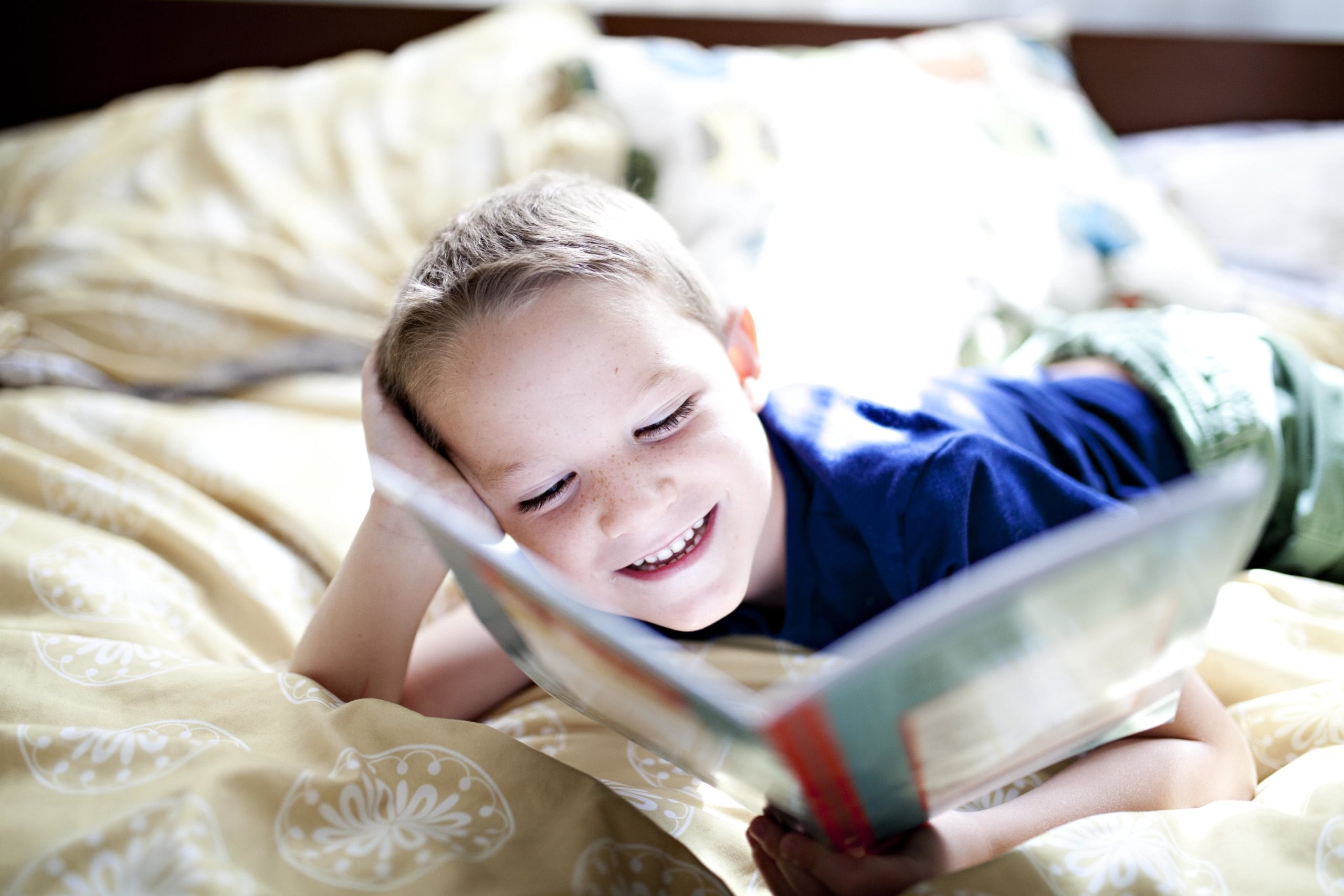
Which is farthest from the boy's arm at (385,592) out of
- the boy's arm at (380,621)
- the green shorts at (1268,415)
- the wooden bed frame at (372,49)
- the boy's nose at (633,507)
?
the wooden bed frame at (372,49)

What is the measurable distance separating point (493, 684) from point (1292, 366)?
0.83 m

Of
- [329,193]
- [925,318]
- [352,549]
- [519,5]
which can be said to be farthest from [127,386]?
[925,318]

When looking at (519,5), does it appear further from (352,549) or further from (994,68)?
(352,549)

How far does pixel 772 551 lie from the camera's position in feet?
2.88

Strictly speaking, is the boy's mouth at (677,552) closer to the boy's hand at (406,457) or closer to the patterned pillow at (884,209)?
the boy's hand at (406,457)

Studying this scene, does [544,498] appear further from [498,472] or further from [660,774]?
[660,774]

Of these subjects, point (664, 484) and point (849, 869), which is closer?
point (849, 869)

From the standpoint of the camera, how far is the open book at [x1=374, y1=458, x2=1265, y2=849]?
363mm

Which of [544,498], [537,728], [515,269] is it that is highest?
[515,269]

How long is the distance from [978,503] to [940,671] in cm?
39

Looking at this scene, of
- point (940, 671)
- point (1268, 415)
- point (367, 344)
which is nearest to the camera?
point (940, 671)

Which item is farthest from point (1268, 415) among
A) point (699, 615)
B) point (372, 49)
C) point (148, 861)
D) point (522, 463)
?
point (372, 49)

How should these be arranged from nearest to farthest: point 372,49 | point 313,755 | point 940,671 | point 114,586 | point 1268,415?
point 940,671 < point 313,755 < point 114,586 < point 1268,415 < point 372,49

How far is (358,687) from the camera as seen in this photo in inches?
30.5
